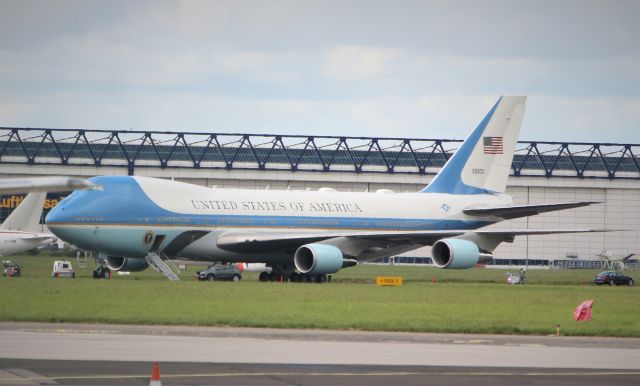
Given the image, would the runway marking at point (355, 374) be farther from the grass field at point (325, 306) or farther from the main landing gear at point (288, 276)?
the main landing gear at point (288, 276)

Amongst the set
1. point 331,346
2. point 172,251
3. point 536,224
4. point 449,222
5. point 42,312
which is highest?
point 536,224

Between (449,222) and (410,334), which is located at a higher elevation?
(449,222)

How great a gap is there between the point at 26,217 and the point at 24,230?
791 millimetres

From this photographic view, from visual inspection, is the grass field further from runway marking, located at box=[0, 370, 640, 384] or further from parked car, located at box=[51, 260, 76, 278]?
runway marking, located at box=[0, 370, 640, 384]

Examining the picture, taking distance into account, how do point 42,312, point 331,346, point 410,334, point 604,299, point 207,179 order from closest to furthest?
1. point 331,346
2. point 410,334
3. point 42,312
4. point 604,299
5. point 207,179

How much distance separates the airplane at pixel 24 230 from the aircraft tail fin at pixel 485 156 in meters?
23.0

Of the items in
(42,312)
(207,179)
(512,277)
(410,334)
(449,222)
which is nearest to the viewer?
(410,334)

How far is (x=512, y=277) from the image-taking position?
226 feet

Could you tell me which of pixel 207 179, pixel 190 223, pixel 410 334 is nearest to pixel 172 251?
pixel 190 223

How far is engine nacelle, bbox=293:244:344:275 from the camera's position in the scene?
182 ft

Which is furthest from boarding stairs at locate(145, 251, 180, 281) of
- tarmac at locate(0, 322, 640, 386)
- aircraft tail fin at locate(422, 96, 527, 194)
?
tarmac at locate(0, 322, 640, 386)

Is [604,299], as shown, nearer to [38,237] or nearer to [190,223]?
[190,223]

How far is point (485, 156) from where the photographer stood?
6650 cm

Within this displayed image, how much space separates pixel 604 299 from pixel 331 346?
894 inches
